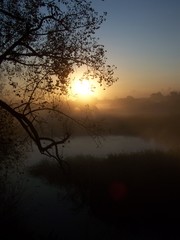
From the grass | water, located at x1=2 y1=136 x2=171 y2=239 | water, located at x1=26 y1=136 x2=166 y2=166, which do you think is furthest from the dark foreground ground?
water, located at x1=26 y1=136 x2=166 y2=166

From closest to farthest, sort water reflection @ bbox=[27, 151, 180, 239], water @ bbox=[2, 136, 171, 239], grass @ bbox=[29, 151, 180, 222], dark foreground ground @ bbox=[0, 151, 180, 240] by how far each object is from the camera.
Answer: water @ bbox=[2, 136, 171, 239] < dark foreground ground @ bbox=[0, 151, 180, 240] < water reflection @ bbox=[27, 151, 180, 239] < grass @ bbox=[29, 151, 180, 222]

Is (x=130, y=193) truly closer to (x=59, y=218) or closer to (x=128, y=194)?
(x=128, y=194)

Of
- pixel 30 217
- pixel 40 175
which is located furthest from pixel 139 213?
pixel 40 175

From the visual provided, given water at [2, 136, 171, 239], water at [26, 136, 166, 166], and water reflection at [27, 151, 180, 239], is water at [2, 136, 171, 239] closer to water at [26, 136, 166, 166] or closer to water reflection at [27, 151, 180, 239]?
water reflection at [27, 151, 180, 239]

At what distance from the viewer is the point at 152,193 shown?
24125 millimetres

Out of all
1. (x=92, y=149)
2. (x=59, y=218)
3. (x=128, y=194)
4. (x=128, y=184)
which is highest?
(x=92, y=149)

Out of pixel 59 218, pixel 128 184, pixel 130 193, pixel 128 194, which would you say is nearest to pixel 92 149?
pixel 128 184

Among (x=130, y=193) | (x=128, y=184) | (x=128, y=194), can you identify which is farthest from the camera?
(x=128, y=184)

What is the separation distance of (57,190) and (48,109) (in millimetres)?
17683

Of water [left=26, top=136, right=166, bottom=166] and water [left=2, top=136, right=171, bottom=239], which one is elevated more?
water [left=26, top=136, right=166, bottom=166]

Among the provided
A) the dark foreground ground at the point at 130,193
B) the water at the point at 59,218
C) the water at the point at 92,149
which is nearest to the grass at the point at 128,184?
the dark foreground ground at the point at 130,193

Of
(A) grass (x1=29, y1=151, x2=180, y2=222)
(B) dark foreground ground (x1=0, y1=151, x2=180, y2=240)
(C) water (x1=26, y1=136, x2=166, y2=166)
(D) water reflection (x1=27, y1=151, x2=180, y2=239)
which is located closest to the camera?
(B) dark foreground ground (x1=0, y1=151, x2=180, y2=240)

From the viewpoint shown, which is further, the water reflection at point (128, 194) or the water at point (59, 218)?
the water reflection at point (128, 194)

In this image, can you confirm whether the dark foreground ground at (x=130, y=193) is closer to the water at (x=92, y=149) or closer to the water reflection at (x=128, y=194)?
the water reflection at (x=128, y=194)
